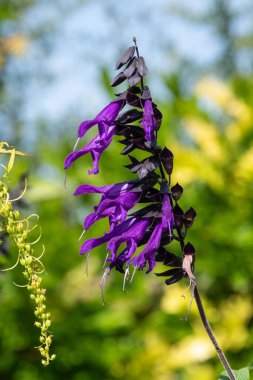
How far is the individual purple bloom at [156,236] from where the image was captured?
107 cm

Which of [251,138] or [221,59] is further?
[221,59]

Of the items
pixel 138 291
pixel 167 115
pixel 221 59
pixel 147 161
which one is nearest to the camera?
pixel 147 161

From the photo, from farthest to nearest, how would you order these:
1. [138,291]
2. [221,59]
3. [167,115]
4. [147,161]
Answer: [221,59]
[167,115]
[138,291]
[147,161]

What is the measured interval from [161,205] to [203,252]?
3422 mm

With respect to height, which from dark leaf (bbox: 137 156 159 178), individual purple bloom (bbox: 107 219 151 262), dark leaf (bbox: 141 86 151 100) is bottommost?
individual purple bloom (bbox: 107 219 151 262)

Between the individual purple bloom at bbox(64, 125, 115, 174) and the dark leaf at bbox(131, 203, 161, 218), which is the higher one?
the individual purple bloom at bbox(64, 125, 115, 174)

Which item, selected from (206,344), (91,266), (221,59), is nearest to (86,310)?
(91,266)

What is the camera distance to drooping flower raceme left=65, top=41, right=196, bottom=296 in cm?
109

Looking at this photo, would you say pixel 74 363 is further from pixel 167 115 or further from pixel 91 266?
pixel 167 115

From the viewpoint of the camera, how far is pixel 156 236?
111 cm

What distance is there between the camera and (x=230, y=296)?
4.59 metres

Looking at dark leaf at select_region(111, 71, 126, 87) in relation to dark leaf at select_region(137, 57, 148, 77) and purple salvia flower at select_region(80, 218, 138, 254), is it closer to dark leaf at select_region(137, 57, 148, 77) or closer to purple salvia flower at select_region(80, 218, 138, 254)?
dark leaf at select_region(137, 57, 148, 77)

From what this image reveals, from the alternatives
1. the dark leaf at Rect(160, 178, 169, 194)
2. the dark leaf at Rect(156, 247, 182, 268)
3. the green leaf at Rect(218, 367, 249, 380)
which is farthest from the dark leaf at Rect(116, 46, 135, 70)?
the green leaf at Rect(218, 367, 249, 380)

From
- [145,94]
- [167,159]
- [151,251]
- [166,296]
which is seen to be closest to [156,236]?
→ [151,251]
